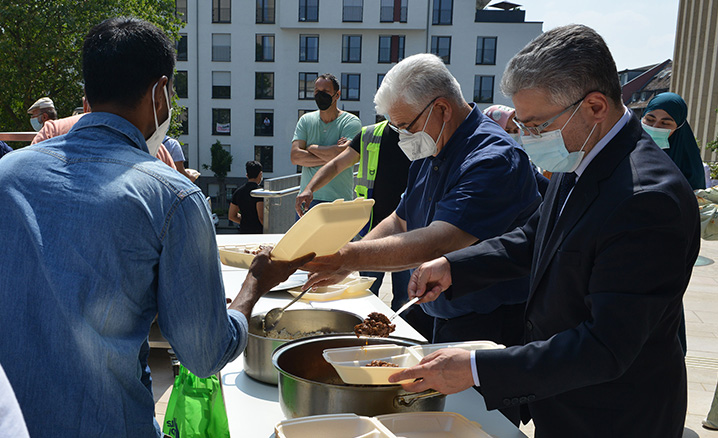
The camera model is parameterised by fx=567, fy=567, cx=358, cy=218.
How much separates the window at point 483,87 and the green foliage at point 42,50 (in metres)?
24.8

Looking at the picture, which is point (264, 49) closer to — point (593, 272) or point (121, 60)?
point (121, 60)

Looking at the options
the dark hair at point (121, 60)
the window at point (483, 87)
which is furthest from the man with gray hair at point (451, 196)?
the window at point (483, 87)

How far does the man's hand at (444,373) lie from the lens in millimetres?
1414

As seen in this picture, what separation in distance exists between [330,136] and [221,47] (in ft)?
120

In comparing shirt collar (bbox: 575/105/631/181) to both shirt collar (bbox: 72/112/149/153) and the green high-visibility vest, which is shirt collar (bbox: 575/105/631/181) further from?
the green high-visibility vest

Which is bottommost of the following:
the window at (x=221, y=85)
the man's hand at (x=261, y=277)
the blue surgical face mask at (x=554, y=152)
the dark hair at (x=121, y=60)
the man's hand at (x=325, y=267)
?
the window at (x=221, y=85)

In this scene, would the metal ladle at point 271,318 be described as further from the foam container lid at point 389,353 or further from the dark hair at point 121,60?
the dark hair at point 121,60

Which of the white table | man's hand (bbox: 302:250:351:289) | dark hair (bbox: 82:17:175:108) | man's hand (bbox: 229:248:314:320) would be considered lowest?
the white table

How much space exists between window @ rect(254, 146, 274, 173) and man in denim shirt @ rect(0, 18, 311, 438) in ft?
127

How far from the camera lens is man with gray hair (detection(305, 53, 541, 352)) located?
2193mm

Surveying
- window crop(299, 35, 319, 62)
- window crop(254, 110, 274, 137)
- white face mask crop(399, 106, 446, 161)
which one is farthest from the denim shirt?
window crop(299, 35, 319, 62)

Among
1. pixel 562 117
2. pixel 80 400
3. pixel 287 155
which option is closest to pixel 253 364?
pixel 80 400

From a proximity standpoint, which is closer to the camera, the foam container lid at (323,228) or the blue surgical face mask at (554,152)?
the blue surgical face mask at (554,152)

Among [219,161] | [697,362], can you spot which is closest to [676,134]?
[697,362]
